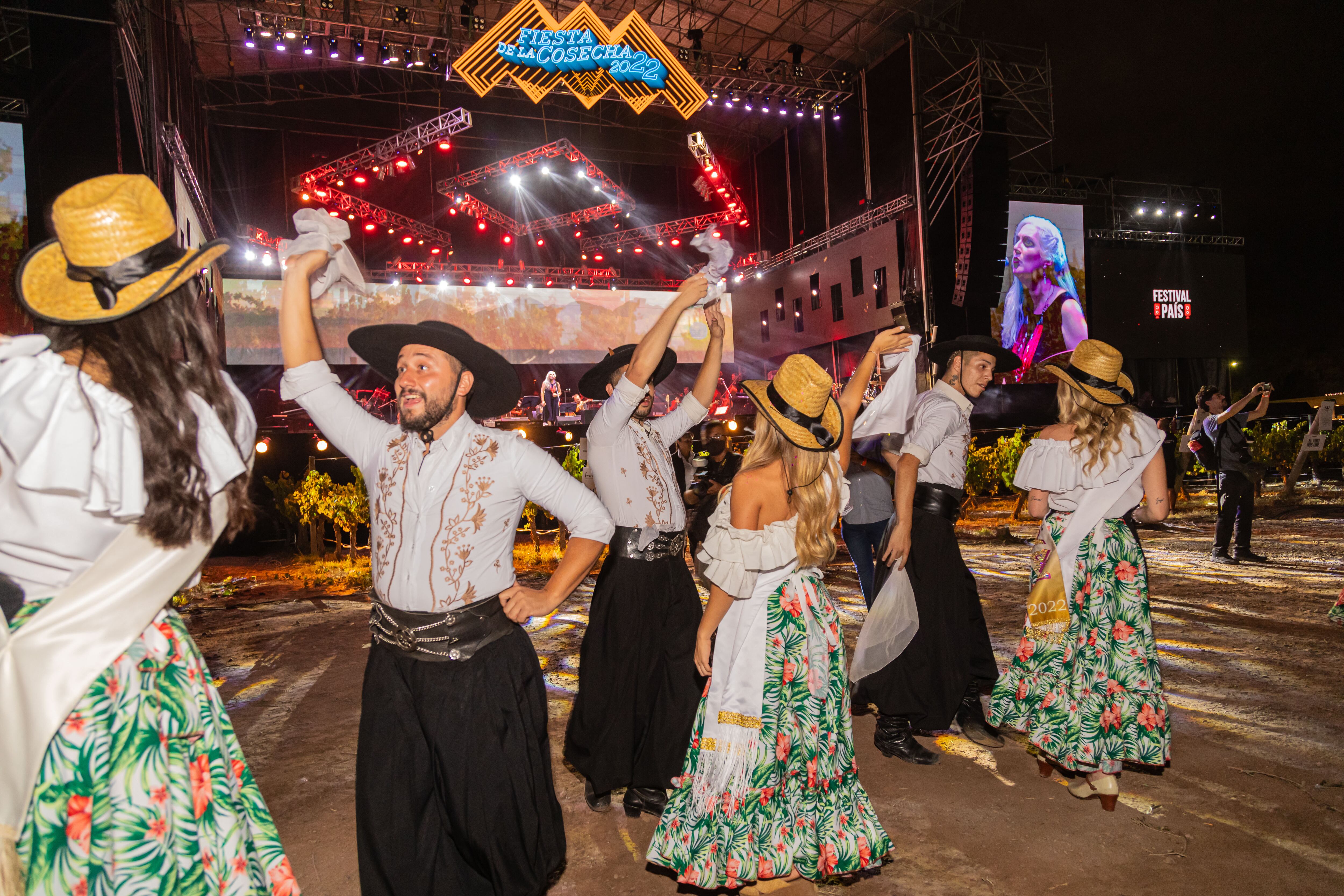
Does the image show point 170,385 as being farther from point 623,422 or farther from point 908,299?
point 908,299

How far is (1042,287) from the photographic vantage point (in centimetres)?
1908

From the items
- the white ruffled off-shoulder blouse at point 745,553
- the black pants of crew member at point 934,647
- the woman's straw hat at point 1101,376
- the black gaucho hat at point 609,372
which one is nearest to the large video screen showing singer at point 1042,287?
the black pants of crew member at point 934,647

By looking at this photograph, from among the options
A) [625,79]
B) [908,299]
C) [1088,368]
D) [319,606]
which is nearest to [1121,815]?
[1088,368]

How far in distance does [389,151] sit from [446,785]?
689 inches

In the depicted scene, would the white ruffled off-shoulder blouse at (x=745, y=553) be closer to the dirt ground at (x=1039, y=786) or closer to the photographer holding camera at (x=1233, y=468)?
the dirt ground at (x=1039, y=786)

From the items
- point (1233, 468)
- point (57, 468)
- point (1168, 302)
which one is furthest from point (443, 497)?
point (1168, 302)

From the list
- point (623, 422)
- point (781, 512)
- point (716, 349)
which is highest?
point (716, 349)

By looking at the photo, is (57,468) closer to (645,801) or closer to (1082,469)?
(645,801)

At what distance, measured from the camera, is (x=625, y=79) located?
41.4 feet

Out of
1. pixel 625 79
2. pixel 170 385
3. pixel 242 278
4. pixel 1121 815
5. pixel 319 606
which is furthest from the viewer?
pixel 242 278

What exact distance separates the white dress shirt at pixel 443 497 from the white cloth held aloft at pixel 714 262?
1.05 metres

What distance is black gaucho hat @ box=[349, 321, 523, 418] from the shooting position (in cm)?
218

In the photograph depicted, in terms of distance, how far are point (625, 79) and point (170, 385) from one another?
1270cm

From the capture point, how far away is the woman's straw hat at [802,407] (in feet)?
8.18
